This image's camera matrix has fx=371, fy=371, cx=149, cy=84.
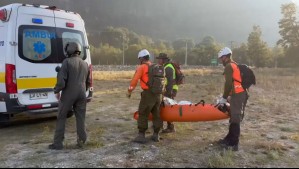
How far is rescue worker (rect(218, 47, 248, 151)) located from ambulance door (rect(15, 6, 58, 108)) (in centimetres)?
362

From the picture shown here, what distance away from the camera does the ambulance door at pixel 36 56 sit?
7410 mm

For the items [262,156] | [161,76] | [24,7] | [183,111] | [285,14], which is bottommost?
[262,156]

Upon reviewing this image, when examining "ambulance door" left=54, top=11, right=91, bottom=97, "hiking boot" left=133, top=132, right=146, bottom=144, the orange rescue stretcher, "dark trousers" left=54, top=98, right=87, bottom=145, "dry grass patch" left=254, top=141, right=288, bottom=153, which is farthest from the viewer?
"ambulance door" left=54, top=11, right=91, bottom=97

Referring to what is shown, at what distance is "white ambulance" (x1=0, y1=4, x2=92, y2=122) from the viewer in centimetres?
731

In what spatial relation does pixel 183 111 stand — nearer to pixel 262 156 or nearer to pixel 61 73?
pixel 262 156

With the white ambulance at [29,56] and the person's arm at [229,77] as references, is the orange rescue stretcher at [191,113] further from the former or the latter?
the white ambulance at [29,56]

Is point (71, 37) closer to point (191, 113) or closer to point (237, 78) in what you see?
point (191, 113)

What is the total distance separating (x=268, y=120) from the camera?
963 cm

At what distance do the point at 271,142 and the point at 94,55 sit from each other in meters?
98.4

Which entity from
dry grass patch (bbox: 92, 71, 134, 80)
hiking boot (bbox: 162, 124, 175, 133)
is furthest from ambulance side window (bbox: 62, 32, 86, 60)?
dry grass patch (bbox: 92, 71, 134, 80)

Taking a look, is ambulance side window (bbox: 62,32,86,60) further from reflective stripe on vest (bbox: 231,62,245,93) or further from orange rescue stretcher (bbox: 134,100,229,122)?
reflective stripe on vest (bbox: 231,62,245,93)

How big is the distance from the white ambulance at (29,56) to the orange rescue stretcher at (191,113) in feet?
6.98

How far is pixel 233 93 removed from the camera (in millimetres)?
6531

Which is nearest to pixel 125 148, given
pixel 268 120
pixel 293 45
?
pixel 268 120
